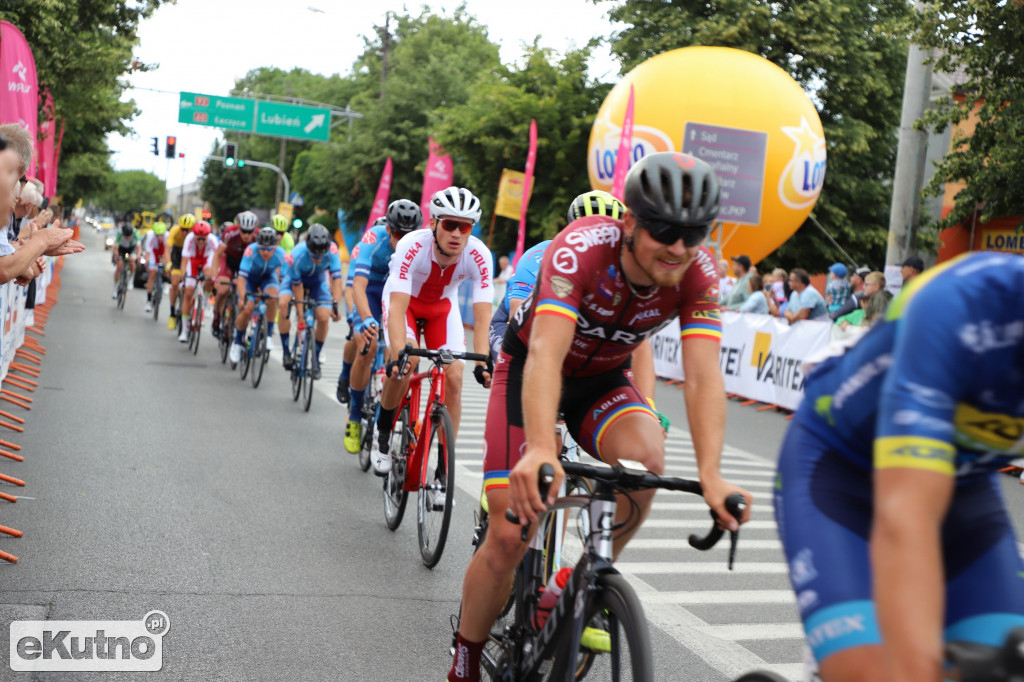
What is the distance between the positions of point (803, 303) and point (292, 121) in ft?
110

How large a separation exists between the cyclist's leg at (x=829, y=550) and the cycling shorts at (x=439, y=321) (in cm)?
509

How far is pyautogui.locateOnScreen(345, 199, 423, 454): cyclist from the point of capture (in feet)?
28.1

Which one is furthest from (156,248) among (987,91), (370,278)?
(987,91)

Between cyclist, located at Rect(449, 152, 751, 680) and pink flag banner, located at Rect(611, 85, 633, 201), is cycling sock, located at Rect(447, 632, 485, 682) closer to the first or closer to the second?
cyclist, located at Rect(449, 152, 751, 680)

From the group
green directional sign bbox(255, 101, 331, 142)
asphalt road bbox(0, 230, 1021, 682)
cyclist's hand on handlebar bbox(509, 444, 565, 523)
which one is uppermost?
green directional sign bbox(255, 101, 331, 142)

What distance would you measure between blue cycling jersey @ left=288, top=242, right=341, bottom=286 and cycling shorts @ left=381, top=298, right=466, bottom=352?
517 cm

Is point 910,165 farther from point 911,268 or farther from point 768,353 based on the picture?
point 768,353

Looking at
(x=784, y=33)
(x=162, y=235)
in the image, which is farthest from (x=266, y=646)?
(x=784, y=33)

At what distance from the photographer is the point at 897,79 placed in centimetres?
3203

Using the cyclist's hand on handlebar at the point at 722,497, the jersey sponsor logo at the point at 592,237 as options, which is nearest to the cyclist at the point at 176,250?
the jersey sponsor logo at the point at 592,237

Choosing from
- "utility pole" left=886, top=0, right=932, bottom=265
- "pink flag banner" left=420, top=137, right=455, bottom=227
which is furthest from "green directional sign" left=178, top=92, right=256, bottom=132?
"utility pole" left=886, top=0, right=932, bottom=265

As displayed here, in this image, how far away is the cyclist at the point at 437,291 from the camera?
664cm

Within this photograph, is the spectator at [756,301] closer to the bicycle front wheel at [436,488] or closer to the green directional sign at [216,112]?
the bicycle front wheel at [436,488]

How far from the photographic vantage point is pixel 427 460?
6.27 m
